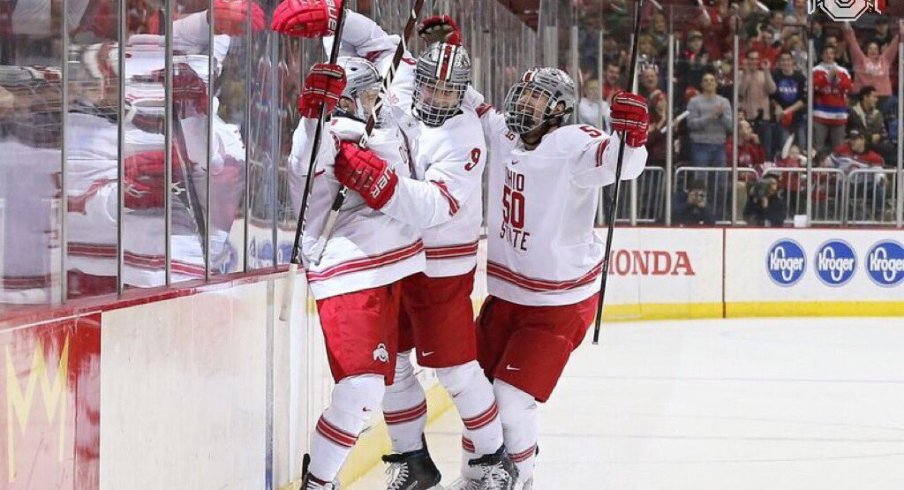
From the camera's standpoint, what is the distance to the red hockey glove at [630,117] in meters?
4.04

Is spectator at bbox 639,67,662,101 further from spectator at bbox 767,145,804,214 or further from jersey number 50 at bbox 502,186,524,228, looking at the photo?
jersey number 50 at bbox 502,186,524,228

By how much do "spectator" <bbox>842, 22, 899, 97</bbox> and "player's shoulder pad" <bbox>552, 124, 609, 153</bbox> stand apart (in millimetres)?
7772

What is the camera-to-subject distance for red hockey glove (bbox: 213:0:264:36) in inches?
148

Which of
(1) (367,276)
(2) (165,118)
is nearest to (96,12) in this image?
(2) (165,118)

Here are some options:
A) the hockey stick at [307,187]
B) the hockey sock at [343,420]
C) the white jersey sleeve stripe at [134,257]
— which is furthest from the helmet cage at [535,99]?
the white jersey sleeve stripe at [134,257]

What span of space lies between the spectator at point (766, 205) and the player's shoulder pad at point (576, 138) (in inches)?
287

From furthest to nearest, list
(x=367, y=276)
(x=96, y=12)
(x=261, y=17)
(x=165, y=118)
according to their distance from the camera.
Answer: (x=261, y=17), (x=367, y=276), (x=165, y=118), (x=96, y=12)

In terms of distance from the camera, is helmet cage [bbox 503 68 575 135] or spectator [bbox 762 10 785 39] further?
spectator [bbox 762 10 785 39]

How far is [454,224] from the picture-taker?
4.22 meters

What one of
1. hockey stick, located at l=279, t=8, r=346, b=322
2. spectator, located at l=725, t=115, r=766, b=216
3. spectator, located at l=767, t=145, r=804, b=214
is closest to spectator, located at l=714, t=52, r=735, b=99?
spectator, located at l=725, t=115, r=766, b=216

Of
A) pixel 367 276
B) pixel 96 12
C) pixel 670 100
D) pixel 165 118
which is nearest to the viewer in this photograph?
pixel 96 12

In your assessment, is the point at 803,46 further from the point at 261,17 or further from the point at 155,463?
the point at 155,463

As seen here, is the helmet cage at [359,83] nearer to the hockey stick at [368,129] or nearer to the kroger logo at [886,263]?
the hockey stick at [368,129]

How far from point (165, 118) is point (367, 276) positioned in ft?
2.14
